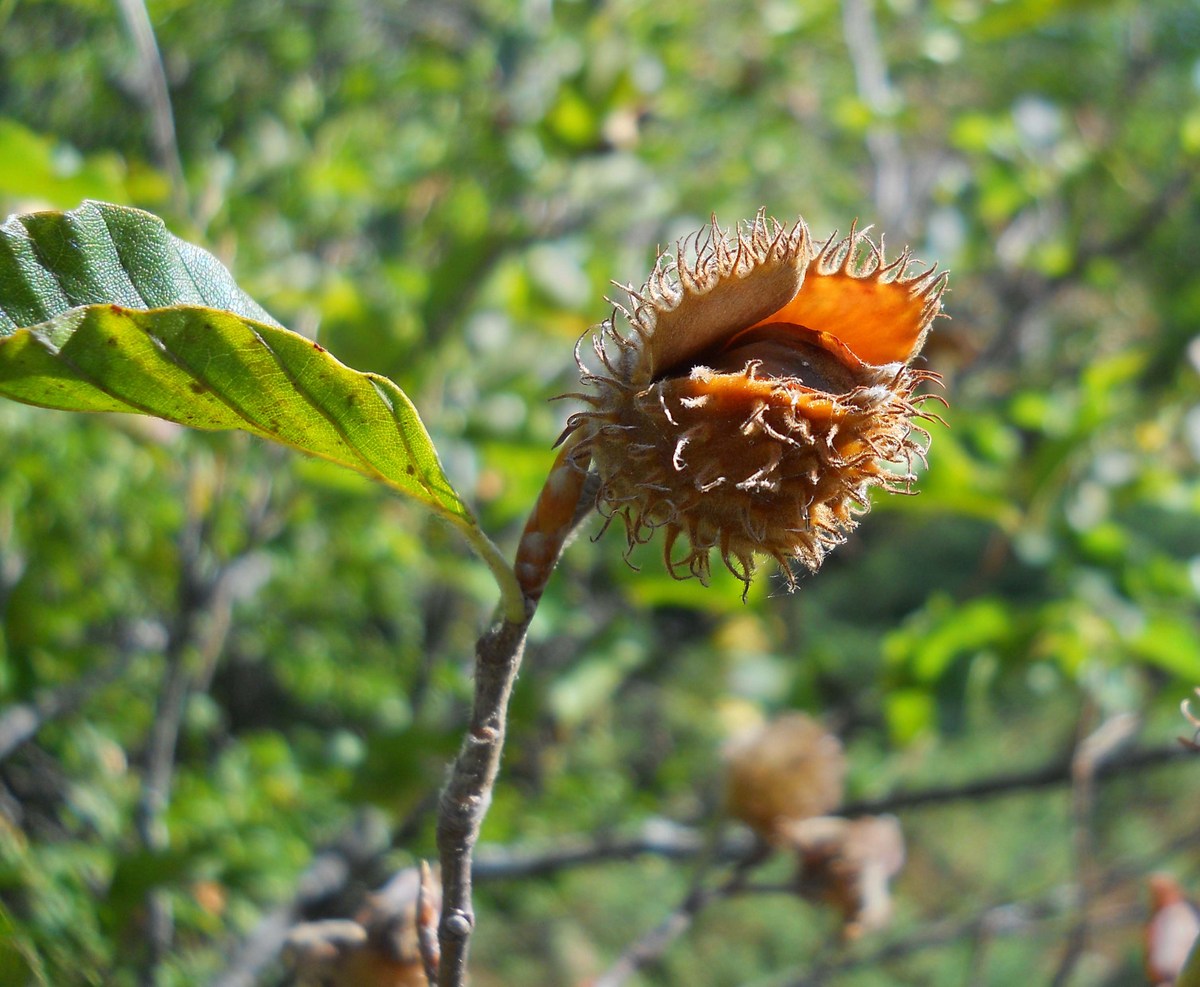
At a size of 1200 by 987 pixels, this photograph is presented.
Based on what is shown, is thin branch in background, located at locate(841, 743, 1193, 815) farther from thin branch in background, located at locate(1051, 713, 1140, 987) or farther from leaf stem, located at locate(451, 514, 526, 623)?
leaf stem, located at locate(451, 514, 526, 623)

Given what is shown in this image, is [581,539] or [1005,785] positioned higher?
[581,539]

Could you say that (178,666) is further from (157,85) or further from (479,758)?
(479,758)

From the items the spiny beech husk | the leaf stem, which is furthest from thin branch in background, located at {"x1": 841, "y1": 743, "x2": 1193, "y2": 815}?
the leaf stem

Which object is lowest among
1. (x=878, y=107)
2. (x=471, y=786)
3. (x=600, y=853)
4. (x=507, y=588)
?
(x=471, y=786)

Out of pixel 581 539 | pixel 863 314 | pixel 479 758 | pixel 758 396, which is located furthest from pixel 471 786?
pixel 581 539

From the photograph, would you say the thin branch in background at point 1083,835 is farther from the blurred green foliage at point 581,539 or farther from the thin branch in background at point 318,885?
the thin branch in background at point 318,885

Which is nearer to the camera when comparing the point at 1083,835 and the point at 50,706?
the point at 1083,835
